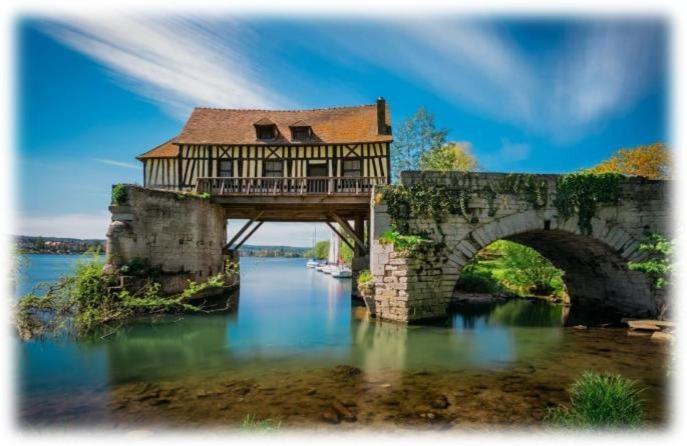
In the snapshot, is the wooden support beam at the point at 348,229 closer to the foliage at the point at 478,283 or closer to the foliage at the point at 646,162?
the foliage at the point at 478,283

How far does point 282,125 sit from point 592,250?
1333cm

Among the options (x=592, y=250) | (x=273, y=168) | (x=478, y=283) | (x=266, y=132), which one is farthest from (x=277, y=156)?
(x=592, y=250)

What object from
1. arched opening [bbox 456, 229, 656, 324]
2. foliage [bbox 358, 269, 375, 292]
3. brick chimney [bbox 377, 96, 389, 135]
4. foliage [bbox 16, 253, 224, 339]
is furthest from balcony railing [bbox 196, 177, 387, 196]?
arched opening [bbox 456, 229, 656, 324]

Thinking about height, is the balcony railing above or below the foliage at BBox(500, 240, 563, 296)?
above

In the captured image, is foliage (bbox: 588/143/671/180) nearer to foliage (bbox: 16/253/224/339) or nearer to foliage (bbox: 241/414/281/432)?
foliage (bbox: 241/414/281/432)

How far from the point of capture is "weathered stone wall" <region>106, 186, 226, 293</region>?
11359 mm

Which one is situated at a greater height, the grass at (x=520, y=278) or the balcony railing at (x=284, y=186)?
the balcony railing at (x=284, y=186)

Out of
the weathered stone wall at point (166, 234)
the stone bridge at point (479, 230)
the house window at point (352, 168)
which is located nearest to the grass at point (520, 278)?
the stone bridge at point (479, 230)

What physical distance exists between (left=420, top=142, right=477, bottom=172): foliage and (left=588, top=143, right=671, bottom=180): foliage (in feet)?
23.5

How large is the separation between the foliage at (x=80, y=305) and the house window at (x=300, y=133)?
328 inches

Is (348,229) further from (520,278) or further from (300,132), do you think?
(520,278)

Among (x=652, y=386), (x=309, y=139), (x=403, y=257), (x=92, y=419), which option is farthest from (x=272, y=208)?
(x=652, y=386)

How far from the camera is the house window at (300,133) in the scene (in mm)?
16641

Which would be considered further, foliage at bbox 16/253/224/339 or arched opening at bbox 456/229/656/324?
arched opening at bbox 456/229/656/324
